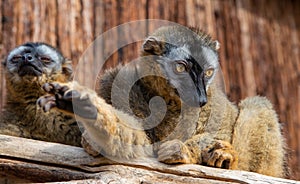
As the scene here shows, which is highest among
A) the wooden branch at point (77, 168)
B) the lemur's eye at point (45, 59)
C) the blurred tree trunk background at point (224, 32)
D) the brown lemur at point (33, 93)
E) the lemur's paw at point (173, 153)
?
the blurred tree trunk background at point (224, 32)

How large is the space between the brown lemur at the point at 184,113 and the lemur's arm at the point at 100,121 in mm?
12

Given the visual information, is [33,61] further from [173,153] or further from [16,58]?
[173,153]

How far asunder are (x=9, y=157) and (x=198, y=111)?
5.78 ft

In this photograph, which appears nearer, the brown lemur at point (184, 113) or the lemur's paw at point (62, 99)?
the lemur's paw at point (62, 99)

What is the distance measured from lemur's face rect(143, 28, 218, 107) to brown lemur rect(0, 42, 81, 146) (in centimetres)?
118

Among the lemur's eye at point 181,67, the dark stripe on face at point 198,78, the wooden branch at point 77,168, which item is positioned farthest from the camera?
the lemur's eye at point 181,67

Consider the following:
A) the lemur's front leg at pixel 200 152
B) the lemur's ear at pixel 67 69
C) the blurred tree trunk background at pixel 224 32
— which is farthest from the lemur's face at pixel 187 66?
the blurred tree trunk background at pixel 224 32

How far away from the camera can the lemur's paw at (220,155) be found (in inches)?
202

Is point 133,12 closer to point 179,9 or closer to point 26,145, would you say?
point 179,9

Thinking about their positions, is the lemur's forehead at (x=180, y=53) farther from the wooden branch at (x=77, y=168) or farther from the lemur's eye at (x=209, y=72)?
the wooden branch at (x=77, y=168)

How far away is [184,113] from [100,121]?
1344mm

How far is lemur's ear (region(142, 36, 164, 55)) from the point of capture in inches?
225

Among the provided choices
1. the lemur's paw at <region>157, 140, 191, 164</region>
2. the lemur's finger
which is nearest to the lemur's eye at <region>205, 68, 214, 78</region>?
the lemur's paw at <region>157, 140, 191, 164</region>

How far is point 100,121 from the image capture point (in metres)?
4.35
